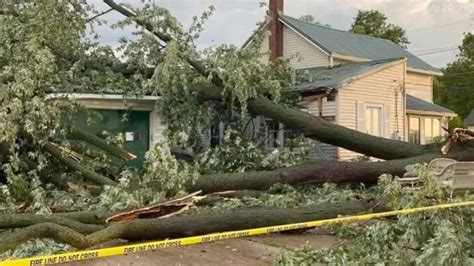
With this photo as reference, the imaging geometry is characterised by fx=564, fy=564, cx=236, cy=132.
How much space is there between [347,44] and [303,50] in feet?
7.49

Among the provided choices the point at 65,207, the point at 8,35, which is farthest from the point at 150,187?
the point at 8,35

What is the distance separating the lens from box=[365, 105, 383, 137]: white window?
17000 millimetres

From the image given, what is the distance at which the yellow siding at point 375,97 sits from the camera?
15785mm

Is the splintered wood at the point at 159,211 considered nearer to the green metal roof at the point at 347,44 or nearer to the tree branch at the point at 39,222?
the tree branch at the point at 39,222

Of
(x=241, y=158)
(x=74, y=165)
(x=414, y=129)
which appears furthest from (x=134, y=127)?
(x=414, y=129)

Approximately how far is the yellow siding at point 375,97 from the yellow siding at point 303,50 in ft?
9.55

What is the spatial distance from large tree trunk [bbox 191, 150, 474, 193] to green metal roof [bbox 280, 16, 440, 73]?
12746 mm

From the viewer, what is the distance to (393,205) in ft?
16.1

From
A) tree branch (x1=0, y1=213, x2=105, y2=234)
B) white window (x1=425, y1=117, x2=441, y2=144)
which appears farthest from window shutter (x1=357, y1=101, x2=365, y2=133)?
tree branch (x1=0, y1=213, x2=105, y2=234)

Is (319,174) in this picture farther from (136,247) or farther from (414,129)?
(414,129)

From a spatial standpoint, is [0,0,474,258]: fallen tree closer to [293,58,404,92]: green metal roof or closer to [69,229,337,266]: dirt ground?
[69,229,337,266]: dirt ground

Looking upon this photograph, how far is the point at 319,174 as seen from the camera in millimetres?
7352

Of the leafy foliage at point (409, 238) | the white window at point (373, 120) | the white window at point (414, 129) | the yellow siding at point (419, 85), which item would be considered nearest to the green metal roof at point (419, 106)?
the white window at point (414, 129)

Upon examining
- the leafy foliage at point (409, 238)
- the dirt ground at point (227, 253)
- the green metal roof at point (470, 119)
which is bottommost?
the dirt ground at point (227, 253)
